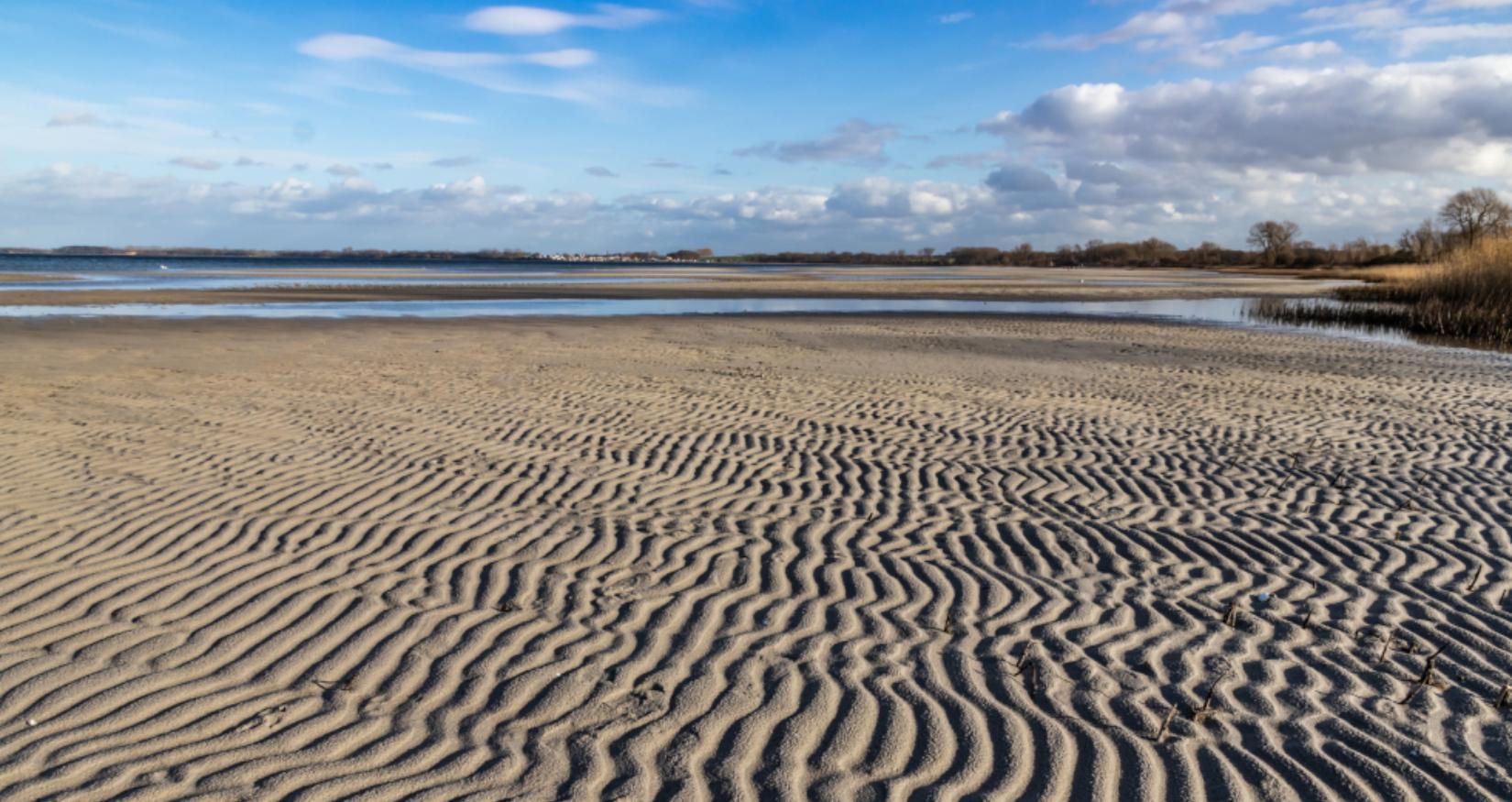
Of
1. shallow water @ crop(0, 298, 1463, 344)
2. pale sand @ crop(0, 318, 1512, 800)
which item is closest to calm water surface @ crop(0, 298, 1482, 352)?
shallow water @ crop(0, 298, 1463, 344)

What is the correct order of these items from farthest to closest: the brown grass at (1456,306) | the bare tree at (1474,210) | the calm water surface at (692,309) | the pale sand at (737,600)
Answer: the bare tree at (1474,210) < the calm water surface at (692,309) < the brown grass at (1456,306) < the pale sand at (737,600)

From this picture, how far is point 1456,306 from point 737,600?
3170 centimetres

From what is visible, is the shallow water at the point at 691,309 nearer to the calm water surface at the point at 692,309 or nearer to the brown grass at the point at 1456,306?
the calm water surface at the point at 692,309

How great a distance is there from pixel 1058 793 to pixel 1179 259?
133273 millimetres

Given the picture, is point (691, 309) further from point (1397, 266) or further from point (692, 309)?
point (1397, 266)

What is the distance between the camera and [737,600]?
229 inches

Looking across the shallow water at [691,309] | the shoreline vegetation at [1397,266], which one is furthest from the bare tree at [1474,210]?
the shallow water at [691,309]

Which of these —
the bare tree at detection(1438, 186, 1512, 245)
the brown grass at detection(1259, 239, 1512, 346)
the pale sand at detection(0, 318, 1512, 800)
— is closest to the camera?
the pale sand at detection(0, 318, 1512, 800)

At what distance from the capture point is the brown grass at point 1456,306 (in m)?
27.5

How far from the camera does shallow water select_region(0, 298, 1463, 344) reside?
28422 mm

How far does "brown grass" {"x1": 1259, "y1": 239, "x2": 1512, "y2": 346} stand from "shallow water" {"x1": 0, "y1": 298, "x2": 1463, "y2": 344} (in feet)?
4.81

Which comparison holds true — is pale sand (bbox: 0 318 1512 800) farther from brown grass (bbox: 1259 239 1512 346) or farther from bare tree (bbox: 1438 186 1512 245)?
bare tree (bbox: 1438 186 1512 245)

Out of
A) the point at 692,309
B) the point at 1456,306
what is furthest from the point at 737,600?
the point at 1456,306

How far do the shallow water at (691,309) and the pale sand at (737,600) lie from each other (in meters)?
16.9
